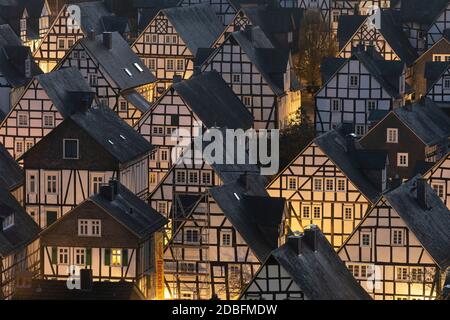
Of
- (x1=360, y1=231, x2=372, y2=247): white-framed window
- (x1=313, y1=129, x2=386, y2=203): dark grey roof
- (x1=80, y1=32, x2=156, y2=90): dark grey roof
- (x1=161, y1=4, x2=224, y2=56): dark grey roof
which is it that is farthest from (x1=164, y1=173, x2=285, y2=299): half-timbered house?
(x1=161, y1=4, x2=224, y2=56): dark grey roof

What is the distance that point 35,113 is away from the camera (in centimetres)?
11150

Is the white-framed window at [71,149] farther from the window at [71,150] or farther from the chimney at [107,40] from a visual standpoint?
the chimney at [107,40]

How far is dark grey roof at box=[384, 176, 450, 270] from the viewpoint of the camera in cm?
9050

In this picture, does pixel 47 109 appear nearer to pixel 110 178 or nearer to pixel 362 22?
pixel 110 178

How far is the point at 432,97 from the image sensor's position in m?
132

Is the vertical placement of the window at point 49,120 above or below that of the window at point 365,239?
above

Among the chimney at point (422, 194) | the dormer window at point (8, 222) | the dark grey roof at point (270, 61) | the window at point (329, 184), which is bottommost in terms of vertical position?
the chimney at point (422, 194)

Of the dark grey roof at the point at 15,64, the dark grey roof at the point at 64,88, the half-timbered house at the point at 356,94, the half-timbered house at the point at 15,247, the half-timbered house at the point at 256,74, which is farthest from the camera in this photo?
the half-timbered house at the point at 356,94

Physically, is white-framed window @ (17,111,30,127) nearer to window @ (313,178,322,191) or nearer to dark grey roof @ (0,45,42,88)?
dark grey roof @ (0,45,42,88)

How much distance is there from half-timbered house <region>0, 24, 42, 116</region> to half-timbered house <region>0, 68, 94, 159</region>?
1097 cm

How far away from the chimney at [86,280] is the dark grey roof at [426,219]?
39.9 feet

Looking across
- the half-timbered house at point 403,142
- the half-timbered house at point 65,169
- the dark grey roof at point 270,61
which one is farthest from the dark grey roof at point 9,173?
the dark grey roof at point 270,61

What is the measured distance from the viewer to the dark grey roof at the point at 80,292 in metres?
86.3
